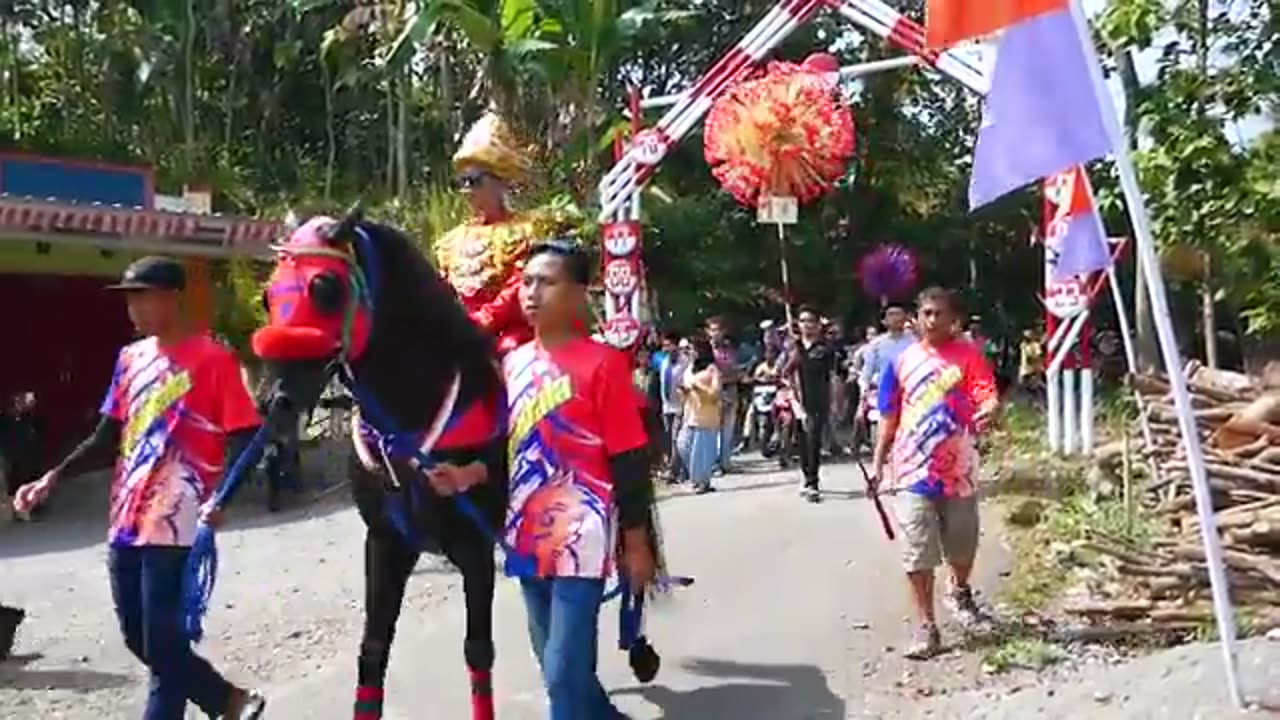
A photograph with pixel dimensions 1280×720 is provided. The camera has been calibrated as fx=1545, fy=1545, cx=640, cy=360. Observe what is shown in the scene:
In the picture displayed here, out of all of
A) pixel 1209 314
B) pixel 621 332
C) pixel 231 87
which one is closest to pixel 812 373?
pixel 1209 314

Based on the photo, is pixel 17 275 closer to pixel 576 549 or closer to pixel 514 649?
pixel 514 649

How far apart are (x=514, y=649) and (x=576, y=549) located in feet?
9.36

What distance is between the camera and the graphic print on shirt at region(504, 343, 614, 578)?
4.48m

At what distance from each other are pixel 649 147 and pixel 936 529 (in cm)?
762

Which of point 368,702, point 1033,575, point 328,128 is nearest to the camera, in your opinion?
point 368,702

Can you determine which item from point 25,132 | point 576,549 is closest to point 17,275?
point 25,132

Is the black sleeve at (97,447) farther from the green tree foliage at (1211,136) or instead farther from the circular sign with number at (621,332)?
the green tree foliage at (1211,136)

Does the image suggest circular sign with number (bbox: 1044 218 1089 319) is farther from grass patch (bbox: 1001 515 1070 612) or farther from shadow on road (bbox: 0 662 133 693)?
shadow on road (bbox: 0 662 133 693)

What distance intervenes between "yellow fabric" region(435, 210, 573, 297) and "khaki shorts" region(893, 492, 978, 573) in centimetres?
216

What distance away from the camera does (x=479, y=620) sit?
502cm

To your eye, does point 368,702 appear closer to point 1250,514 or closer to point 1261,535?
point 1261,535

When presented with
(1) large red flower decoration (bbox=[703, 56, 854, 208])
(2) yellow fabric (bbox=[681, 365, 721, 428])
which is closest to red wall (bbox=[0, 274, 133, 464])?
(2) yellow fabric (bbox=[681, 365, 721, 428])

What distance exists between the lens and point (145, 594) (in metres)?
5.00

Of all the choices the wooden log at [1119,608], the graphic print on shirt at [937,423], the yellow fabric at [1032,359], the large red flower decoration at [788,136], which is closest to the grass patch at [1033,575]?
the wooden log at [1119,608]
